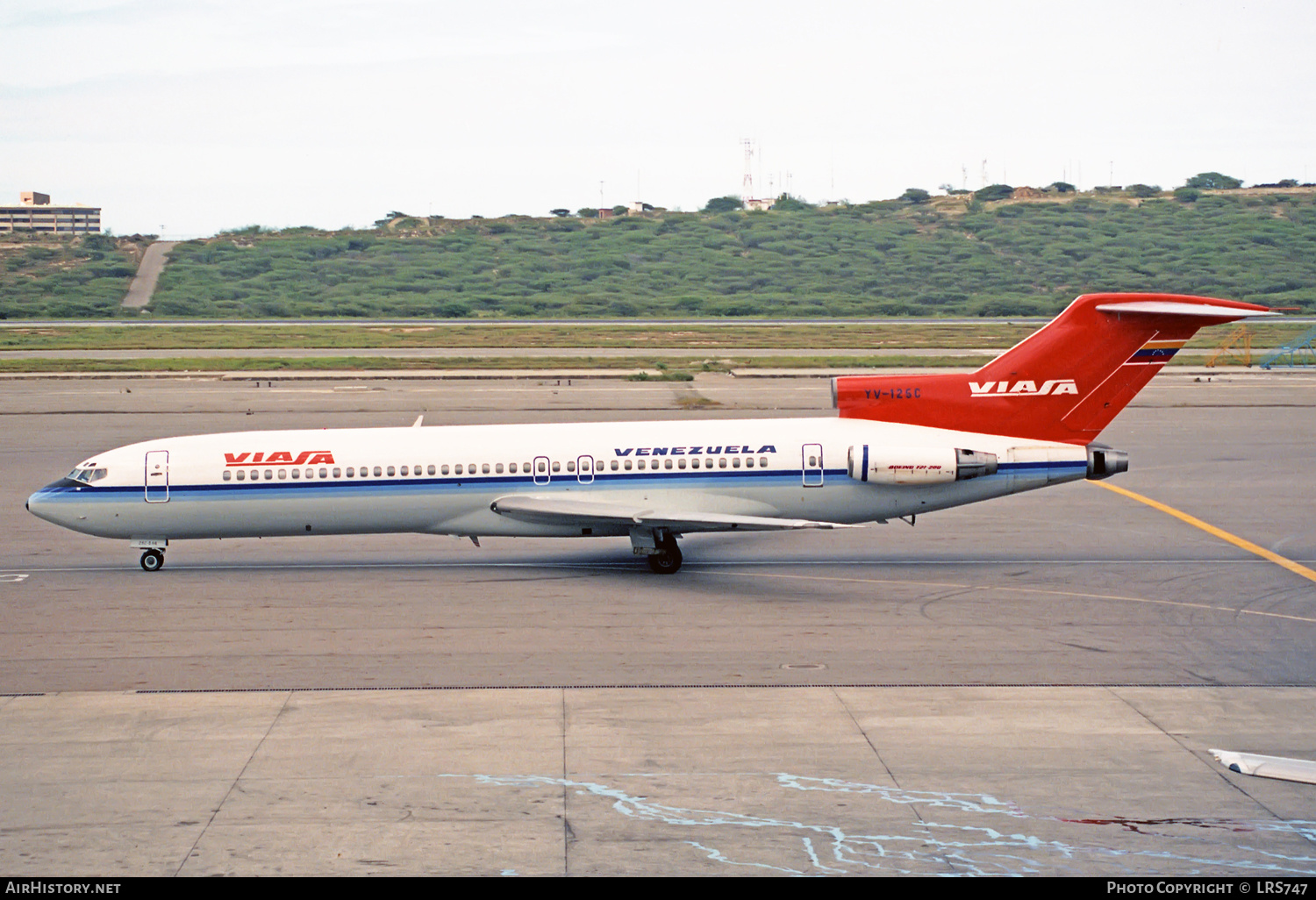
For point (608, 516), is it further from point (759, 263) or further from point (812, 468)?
point (759, 263)

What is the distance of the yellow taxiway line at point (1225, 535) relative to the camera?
25188mm

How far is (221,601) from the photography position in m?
23.2

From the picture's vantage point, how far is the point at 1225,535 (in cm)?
2841

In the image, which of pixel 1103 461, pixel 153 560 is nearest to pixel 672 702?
pixel 1103 461

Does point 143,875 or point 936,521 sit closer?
point 143,875

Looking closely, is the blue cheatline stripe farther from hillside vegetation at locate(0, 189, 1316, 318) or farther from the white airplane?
hillside vegetation at locate(0, 189, 1316, 318)

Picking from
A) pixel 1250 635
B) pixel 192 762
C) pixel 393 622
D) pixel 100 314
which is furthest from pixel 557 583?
pixel 100 314

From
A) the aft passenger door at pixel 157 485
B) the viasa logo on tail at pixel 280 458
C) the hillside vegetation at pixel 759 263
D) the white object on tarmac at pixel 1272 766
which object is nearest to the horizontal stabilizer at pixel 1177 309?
the white object on tarmac at pixel 1272 766

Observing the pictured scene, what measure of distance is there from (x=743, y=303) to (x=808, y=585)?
90.3 metres

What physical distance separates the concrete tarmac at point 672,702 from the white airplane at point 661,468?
131 cm

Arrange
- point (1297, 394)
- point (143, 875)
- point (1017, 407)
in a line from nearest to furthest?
point (143, 875) → point (1017, 407) → point (1297, 394)

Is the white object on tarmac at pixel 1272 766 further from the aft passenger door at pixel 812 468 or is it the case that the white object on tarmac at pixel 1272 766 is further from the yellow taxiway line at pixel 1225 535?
the aft passenger door at pixel 812 468

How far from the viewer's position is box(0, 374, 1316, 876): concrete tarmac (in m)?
12.8

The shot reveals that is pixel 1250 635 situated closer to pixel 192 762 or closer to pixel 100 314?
pixel 192 762
